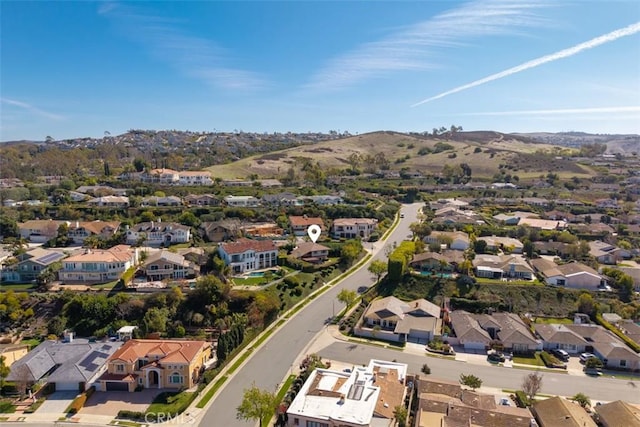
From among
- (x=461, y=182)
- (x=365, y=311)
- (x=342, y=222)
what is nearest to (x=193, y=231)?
(x=342, y=222)

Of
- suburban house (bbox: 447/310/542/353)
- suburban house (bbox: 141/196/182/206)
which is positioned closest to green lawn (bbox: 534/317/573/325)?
suburban house (bbox: 447/310/542/353)

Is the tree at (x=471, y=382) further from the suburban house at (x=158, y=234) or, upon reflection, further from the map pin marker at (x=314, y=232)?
the suburban house at (x=158, y=234)

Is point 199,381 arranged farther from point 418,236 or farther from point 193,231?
point 418,236

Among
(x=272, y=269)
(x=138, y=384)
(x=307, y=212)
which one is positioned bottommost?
(x=138, y=384)

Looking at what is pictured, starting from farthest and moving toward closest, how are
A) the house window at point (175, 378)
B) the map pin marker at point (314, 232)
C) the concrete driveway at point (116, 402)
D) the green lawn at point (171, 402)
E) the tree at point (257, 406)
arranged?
1. the map pin marker at point (314, 232)
2. the house window at point (175, 378)
3. the concrete driveway at point (116, 402)
4. the green lawn at point (171, 402)
5. the tree at point (257, 406)

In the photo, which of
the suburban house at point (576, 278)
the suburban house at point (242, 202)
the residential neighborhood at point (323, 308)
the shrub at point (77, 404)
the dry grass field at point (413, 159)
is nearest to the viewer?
the shrub at point (77, 404)

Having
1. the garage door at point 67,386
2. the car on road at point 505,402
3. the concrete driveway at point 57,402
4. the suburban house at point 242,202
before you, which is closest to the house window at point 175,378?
the concrete driveway at point 57,402

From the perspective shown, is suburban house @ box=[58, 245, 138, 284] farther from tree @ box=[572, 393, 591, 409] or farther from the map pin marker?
tree @ box=[572, 393, 591, 409]
